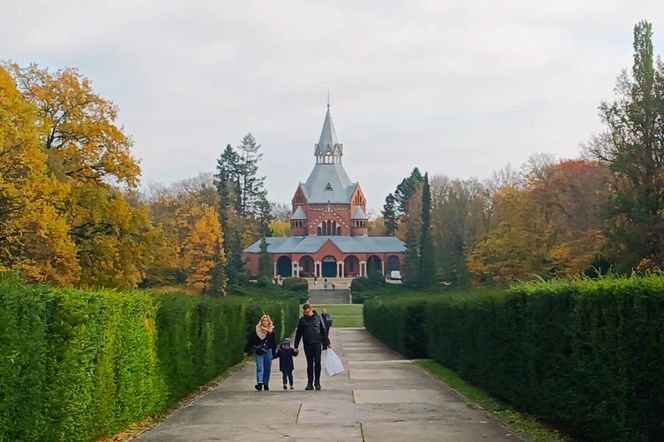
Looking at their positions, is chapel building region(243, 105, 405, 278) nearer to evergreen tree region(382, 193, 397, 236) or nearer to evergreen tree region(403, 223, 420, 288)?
evergreen tree region(403, 223, 420, 288)

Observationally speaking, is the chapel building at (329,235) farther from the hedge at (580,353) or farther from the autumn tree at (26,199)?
the hedge at (580,353)

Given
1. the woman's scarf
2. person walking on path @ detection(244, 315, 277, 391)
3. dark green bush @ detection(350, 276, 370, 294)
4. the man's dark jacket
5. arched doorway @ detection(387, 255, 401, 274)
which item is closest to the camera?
the man's dark jacket

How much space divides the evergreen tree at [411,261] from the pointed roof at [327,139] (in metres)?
23.9

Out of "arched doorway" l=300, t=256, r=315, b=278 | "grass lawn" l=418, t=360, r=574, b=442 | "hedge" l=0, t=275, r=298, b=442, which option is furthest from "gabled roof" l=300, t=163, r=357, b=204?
"hedge" l=0, t=275, r=298, b=442

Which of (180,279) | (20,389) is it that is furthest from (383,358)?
(180,279)

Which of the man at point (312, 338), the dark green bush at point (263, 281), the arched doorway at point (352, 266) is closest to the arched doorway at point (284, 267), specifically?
the arched doorway at point (352, 266)

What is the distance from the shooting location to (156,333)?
1357 centimetres

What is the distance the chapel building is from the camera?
396ft

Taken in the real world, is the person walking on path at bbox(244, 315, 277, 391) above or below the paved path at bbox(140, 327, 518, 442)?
above

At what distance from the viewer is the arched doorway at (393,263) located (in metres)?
123

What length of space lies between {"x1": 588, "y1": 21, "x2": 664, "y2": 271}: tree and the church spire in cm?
8451

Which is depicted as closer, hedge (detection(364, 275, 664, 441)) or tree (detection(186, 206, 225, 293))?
hedge (detection(364, 275, 664, 441))

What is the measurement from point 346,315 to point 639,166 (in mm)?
41583

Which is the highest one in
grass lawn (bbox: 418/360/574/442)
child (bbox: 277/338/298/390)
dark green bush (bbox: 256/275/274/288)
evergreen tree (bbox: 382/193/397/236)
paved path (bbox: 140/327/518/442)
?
evergreen tree (bbox: 382/193/397/236)
